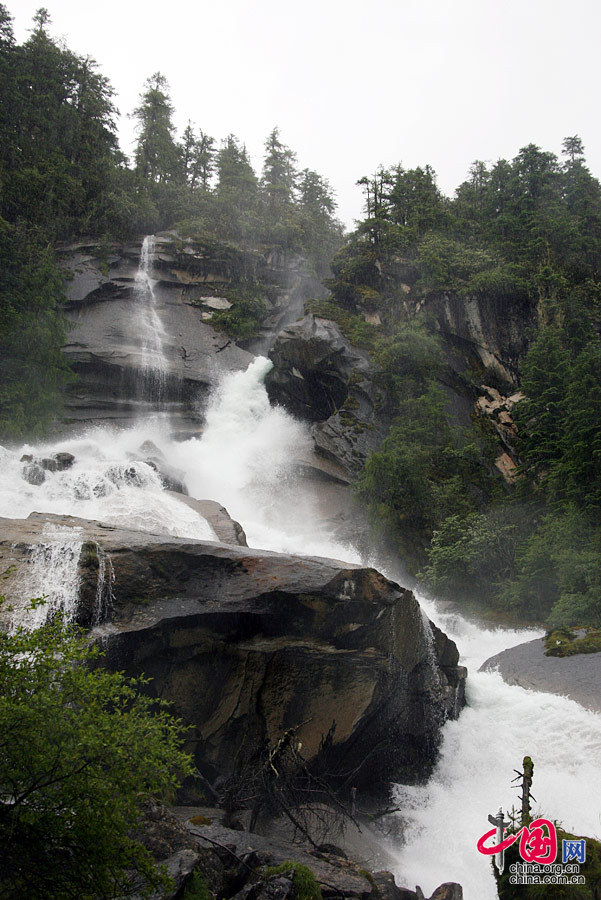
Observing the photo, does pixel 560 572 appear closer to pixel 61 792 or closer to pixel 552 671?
pixel 552 671

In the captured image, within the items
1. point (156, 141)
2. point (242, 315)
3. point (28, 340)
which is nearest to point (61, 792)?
point (28, 340)

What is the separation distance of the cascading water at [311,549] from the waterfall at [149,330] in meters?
2.18

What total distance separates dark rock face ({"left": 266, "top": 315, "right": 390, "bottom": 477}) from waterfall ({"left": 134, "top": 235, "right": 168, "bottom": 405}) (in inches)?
227

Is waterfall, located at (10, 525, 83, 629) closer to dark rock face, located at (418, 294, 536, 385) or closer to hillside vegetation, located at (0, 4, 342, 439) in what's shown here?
hillside vegetation, located at (0, 4, 342, 439)

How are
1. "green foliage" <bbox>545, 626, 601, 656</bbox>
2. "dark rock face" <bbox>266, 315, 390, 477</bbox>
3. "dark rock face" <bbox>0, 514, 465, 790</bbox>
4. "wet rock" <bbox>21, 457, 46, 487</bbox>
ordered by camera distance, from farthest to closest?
"dark rock face" <bbox>266, 315, 390, 477</bbox>, "wet rock" <bbox>21, 457, 46, 487</bbox>, "green foliage" <bbox>545, 626, 601, 656</bbox>, "dark rock face" <bbox>0, 514, 465, 790</bbox>

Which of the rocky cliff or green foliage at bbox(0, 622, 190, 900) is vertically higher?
the rocky cliff

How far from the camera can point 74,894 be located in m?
4.61

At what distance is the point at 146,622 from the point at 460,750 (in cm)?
677

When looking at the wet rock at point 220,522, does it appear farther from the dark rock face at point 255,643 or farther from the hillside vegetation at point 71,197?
the hillside vegetation at point 71,197

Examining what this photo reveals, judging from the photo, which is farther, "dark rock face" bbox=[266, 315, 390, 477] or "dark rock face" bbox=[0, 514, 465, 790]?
"dark rock face" bbox=[266, 315, 390, 477]

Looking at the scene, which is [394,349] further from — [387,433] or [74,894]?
[74,894]

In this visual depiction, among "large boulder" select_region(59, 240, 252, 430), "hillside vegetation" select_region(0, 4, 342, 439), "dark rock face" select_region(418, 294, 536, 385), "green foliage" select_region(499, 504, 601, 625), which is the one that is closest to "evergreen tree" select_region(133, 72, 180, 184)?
"hillside vegetation" select_region(0, 4, 342, 439)

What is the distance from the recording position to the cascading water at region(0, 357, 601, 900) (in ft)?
30.5

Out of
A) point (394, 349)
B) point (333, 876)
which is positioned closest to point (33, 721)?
point (333, 876)
